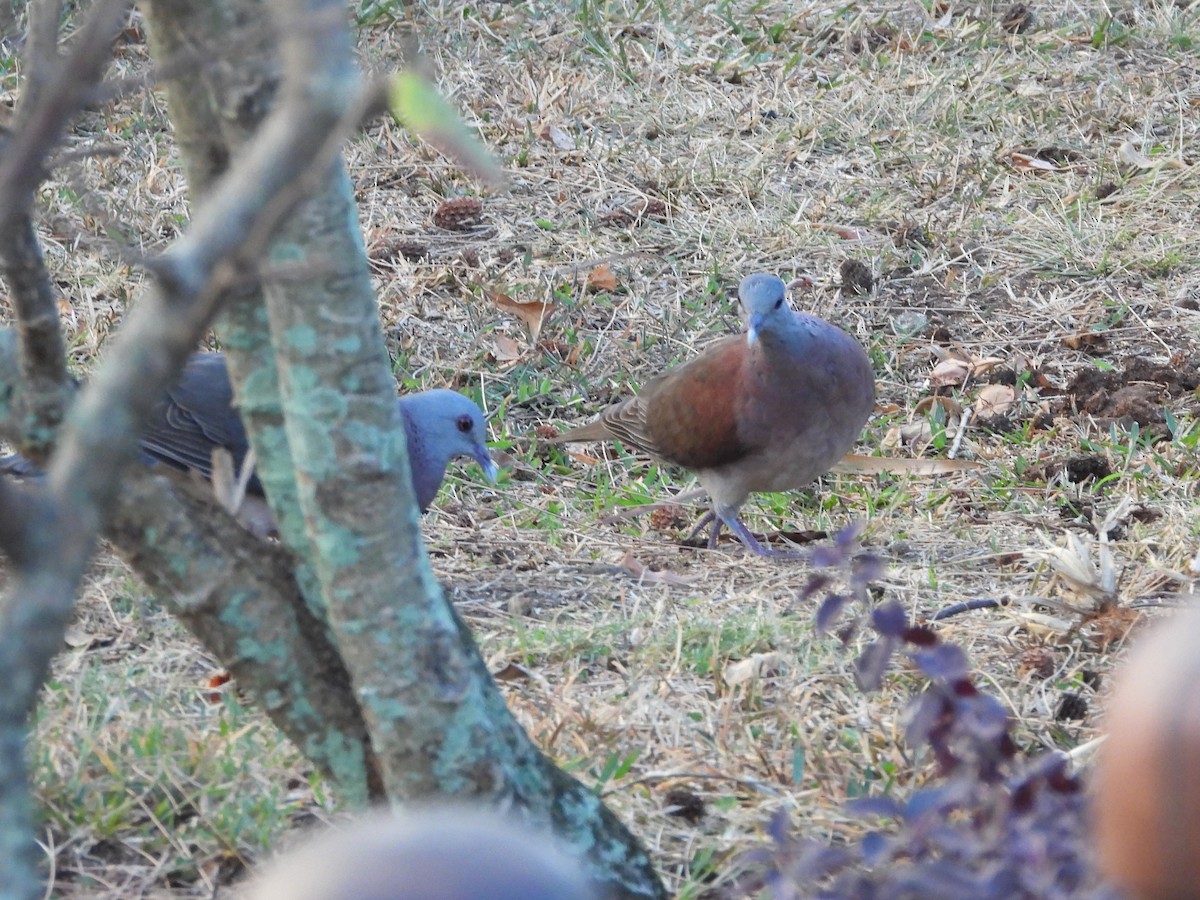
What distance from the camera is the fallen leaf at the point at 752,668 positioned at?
297cm

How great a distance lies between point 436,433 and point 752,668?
1.68 metres

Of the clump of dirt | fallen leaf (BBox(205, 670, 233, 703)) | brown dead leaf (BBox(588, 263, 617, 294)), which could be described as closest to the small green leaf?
fallen leaf (BBox(205, 670, 233, 703))

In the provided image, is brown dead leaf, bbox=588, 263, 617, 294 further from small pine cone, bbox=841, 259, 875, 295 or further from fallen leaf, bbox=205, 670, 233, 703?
fallen leaf, bbox=205, 670, 233, 703

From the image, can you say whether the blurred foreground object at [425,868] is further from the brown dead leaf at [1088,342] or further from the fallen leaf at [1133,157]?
the fallen leaf at [1133,157]

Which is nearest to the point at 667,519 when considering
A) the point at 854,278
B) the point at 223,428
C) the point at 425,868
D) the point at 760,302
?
the point at 760,302

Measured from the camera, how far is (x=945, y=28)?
786cm

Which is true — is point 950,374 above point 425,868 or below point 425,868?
below

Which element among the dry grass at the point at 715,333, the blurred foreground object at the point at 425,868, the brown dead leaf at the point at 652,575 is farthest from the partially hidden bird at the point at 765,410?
the blurred foreground object at the point at 425,868

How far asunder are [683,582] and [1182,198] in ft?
12.5

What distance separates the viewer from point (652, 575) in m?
3.96

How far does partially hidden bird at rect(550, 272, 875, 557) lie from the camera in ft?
14.5

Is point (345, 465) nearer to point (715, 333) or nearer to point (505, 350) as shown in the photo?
point (505, 350)

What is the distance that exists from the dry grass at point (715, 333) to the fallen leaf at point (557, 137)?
0.06 feet

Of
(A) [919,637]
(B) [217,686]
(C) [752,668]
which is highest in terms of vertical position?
(A) [919,637]
